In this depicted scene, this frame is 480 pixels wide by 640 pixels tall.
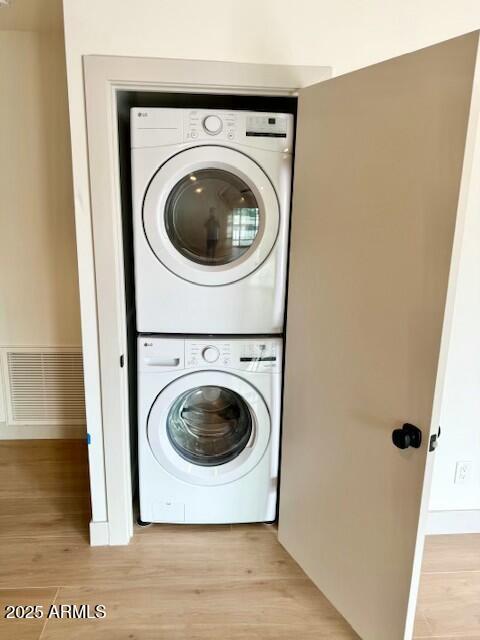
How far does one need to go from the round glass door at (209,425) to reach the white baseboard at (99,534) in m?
0.44

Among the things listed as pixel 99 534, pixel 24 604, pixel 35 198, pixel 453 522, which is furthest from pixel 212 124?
pixel 453 522

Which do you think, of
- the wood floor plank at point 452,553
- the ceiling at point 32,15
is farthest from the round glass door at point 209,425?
the ceiling at point 32,15

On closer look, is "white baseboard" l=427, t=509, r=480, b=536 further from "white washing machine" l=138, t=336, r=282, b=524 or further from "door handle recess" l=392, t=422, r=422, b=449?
"door handle recess" l=392, t=422, r=422, b=449

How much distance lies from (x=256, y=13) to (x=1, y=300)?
2.11 meters

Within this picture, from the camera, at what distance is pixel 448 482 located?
197 cm

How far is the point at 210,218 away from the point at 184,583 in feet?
4.81

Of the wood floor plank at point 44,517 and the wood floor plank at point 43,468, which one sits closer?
the wood floor plank at point 44,517

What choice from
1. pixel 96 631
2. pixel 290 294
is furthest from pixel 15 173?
pixel 96 631

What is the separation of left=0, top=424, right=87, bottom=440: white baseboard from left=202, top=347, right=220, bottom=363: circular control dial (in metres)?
1.45

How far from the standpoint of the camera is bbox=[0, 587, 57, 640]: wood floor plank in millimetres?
1525

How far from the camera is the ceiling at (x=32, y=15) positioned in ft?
6.57

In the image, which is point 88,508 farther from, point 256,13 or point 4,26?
point 4,26

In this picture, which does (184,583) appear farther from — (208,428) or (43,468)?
(43,468)

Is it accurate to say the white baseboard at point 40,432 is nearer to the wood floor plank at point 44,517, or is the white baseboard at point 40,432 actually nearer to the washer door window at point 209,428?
the wood floor plank at point 44,517
